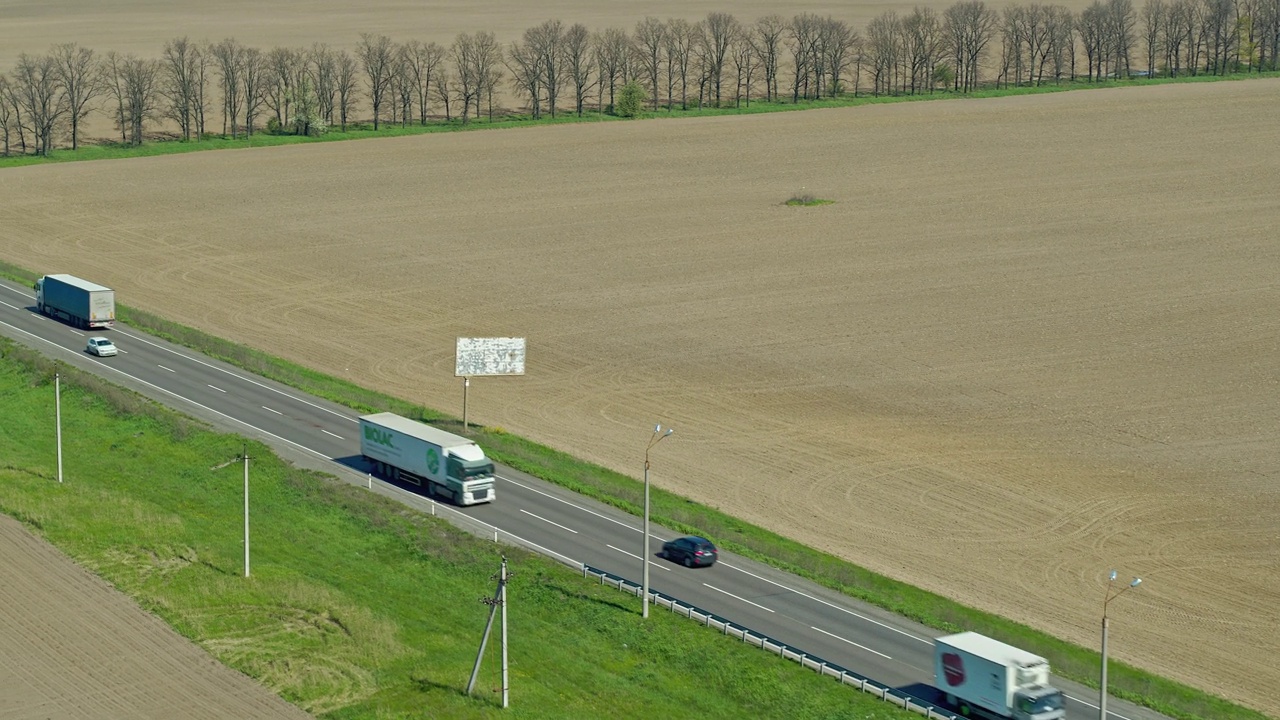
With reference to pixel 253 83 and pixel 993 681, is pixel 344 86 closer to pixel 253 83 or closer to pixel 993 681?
pixel 253 83

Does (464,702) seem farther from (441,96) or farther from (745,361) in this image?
(441,96)

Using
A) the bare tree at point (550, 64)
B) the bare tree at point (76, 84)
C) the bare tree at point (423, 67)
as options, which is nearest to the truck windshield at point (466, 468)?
the bare tree at point (76, 84)

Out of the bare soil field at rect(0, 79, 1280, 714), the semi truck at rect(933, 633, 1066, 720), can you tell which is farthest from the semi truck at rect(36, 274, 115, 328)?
the semi truck at rect(933, 633, 1066, 720)

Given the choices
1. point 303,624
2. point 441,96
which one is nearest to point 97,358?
point 303,624

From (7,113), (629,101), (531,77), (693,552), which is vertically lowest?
(693,552)

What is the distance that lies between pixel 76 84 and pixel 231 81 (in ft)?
54.8

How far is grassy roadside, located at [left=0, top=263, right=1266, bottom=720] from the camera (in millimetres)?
48938

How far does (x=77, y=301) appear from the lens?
92188mm

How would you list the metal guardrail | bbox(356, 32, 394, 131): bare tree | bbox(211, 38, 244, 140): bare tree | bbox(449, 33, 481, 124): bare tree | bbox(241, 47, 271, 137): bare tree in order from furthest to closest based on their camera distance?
bbox(449, 33, 481, 124): bare tree → bbox(356, 32, 394, 131): bare tree → bbox(241, 47, 271, 137): bare tree → bbox(211, 38, 244, 140): bare tree → the metal guardrail

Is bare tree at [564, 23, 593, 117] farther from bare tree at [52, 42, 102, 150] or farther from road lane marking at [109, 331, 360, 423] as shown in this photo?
road lane marking at [109, 331, 360, 423]

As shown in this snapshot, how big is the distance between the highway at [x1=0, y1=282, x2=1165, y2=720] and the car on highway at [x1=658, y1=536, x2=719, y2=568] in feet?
1.25

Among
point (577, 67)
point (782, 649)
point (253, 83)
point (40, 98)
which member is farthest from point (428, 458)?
point (577, 67)

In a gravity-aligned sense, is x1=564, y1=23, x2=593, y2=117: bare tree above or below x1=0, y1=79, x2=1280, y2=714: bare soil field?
above

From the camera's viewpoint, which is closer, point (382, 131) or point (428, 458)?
point (428, 458)
